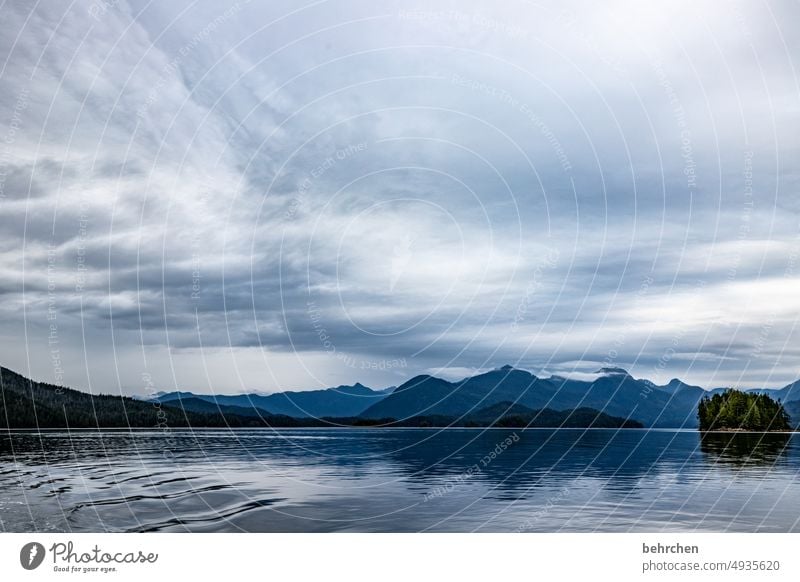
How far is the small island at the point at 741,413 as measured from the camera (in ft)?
581

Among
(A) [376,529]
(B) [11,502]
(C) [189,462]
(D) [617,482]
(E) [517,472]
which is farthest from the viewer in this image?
(C) [189,462]

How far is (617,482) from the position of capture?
191 feet

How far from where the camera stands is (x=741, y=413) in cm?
18238

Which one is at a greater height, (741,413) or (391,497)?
(741,413)

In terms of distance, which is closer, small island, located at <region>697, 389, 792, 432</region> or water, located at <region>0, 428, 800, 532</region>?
water, located at <region>0, 428, 800, 532</region>

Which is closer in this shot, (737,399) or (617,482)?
(617,482)

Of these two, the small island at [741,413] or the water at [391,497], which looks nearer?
the water at [391,497]

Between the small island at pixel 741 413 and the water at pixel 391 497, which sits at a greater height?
the small island at pixel 741 413

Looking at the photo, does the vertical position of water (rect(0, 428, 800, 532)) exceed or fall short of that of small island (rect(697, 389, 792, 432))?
it falls short

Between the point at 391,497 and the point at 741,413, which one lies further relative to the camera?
the point at 741,413

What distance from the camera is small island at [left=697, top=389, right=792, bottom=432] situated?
177000 mm
